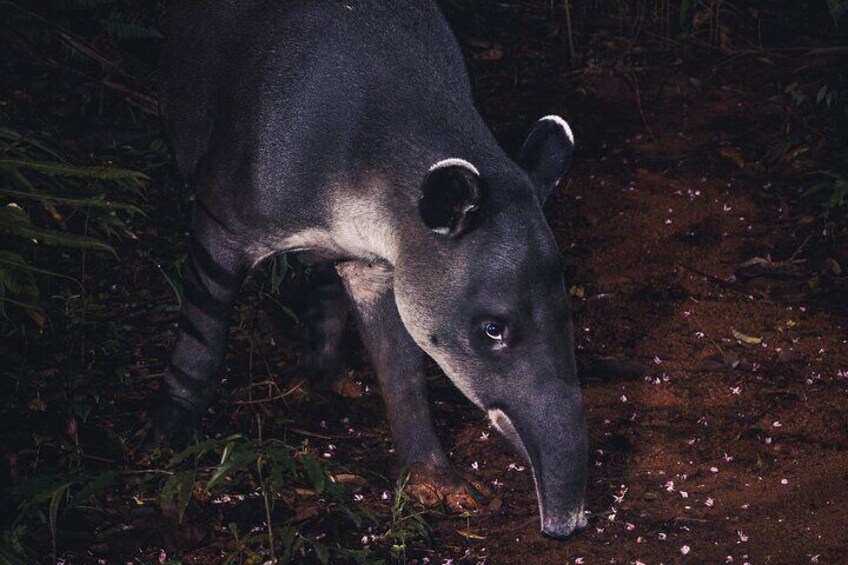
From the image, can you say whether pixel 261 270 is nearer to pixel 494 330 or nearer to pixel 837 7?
pixel 494 330

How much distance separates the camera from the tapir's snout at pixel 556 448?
173 inches

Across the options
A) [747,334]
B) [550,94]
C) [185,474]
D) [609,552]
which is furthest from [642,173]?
[185,474]

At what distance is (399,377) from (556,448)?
1.21m

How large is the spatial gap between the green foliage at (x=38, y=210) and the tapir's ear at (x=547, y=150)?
1532 mm

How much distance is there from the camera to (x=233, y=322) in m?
6.61

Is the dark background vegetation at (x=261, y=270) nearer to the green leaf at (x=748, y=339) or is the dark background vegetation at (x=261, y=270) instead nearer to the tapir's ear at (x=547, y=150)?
the green leaf at (x=748, y=339)

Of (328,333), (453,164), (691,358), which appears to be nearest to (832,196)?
(691,358)

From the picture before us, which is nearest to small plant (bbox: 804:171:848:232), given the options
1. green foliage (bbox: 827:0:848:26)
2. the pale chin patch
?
green foliage (bbox: 827:0:848:26)

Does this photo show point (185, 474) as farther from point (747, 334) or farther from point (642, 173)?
point (642, 173)

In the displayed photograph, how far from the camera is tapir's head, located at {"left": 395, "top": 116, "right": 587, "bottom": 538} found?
174 inches

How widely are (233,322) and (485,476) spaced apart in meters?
1.85

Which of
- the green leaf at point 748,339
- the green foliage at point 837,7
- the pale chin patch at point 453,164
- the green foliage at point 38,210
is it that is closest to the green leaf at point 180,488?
the green foliage at point 38,210

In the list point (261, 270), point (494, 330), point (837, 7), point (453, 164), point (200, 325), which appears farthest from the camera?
point (837, 7)

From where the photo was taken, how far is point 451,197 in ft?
14.6
